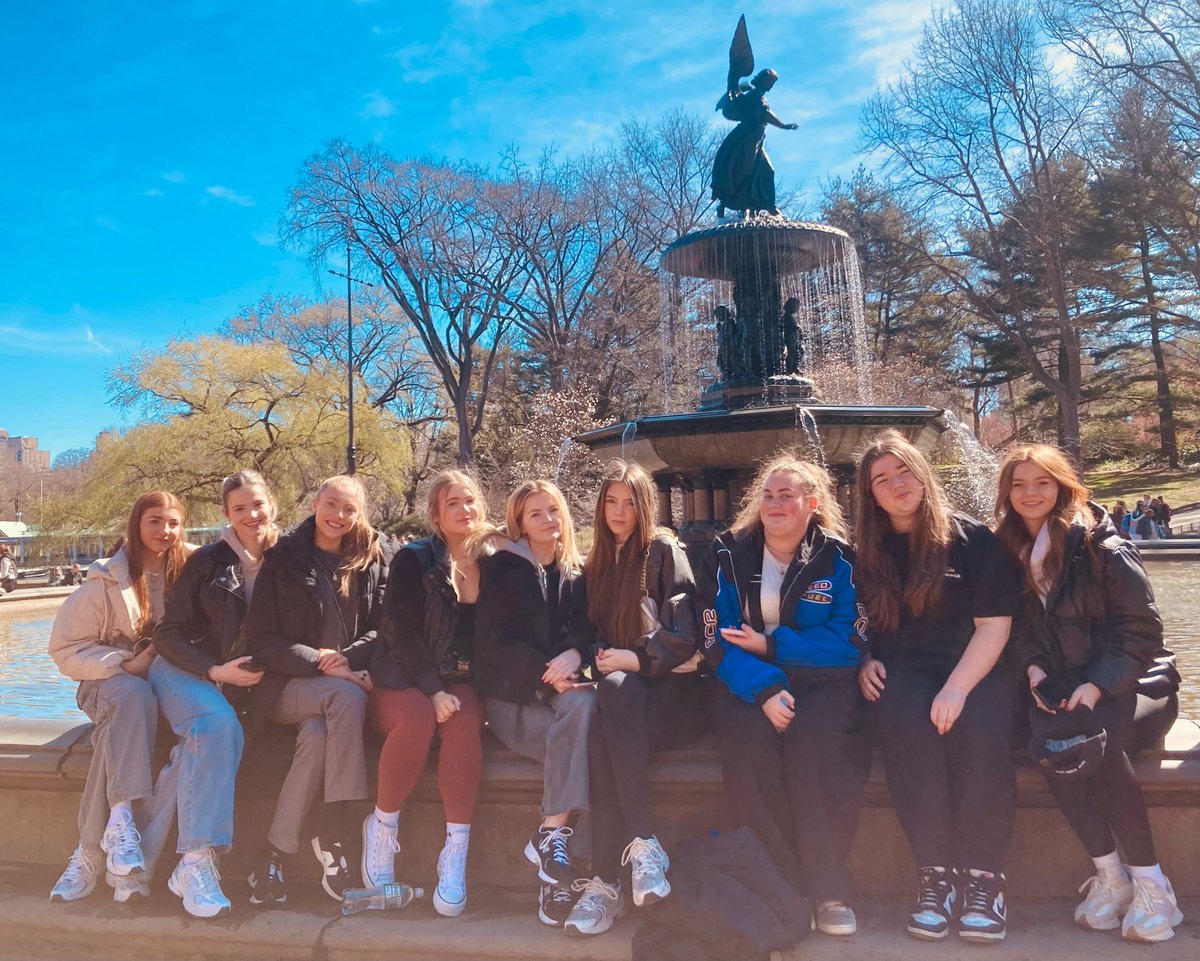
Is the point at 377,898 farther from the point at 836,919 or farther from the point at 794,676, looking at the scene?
the point at 794,676

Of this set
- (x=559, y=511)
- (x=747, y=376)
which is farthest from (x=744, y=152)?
(x=559, y=511)

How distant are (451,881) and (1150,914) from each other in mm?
2267

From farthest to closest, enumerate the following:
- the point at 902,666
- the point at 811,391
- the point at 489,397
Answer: the point at 489,397 → the point at 811,391 → the point at 902,666

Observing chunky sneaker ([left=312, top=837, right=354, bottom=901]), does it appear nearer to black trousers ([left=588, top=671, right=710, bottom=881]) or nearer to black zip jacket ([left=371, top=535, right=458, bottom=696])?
black zip jacket ([left=371, top=535, right=458, bottom=696])

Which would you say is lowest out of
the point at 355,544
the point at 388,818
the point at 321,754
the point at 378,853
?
the point at 378,853

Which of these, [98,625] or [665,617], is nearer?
[665,617]

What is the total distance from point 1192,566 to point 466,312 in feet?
73.7

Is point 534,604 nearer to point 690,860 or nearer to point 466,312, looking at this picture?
point 690,860

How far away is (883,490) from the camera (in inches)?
137

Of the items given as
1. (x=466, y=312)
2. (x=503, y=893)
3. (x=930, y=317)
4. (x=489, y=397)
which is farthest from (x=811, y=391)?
(x=930, y=317)

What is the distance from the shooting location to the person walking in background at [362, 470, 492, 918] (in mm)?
3332

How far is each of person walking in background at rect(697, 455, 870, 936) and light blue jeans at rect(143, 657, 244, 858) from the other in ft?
6.08

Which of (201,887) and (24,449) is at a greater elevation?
(24,449)

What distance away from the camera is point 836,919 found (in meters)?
2.87
